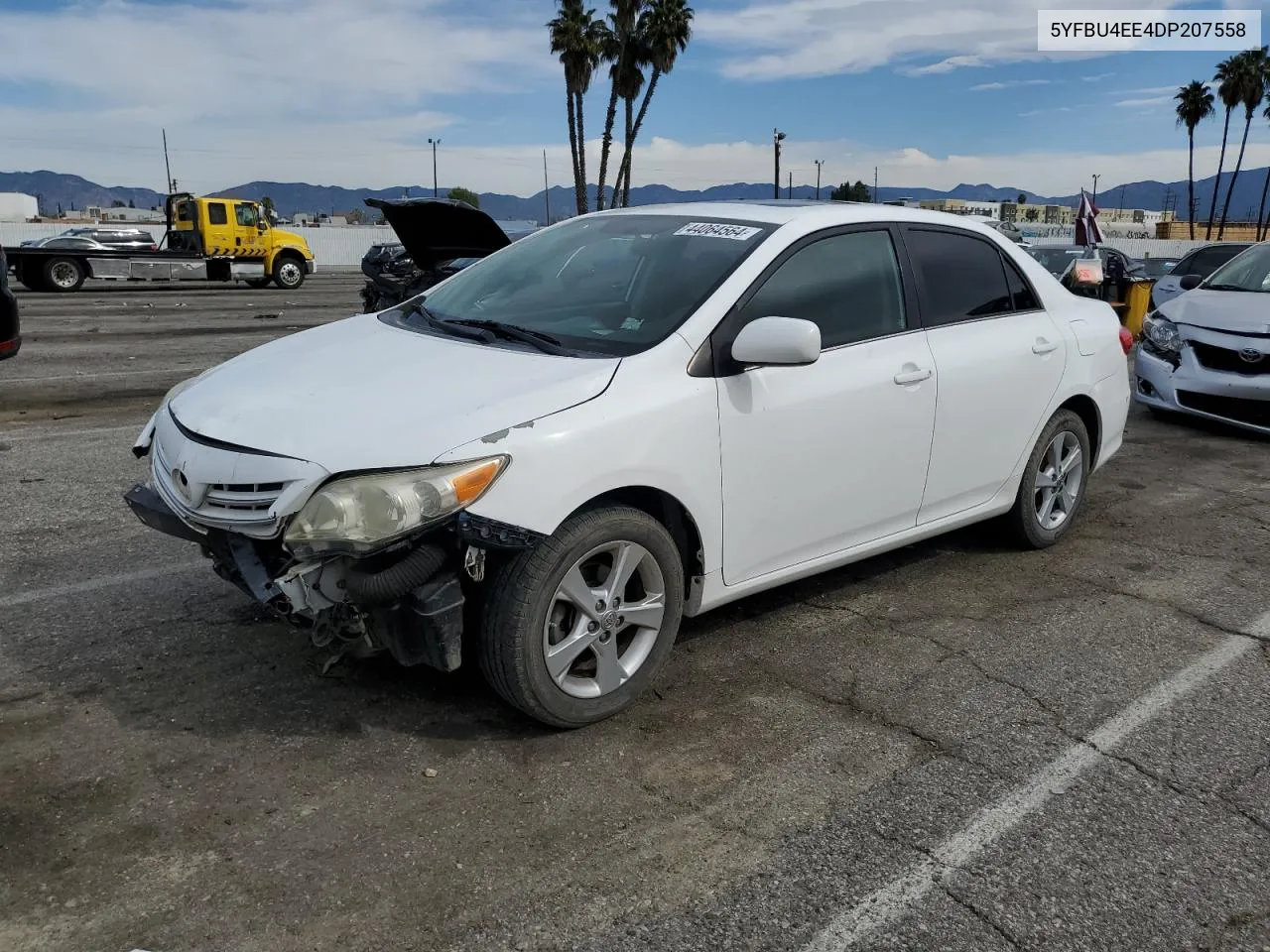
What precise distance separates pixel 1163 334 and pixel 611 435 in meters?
7.17

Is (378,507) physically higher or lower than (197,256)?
lower

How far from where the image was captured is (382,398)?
317cm

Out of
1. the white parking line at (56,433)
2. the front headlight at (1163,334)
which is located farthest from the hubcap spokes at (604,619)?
the front headlight at (1163,334)

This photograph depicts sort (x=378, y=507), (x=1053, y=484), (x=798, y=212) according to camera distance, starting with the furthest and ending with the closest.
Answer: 1. (x=1053, y=484)
2. (x=798, y=212)
3. (x=378, y=507)

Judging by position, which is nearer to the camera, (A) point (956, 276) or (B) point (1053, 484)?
(A) point (956, 276)

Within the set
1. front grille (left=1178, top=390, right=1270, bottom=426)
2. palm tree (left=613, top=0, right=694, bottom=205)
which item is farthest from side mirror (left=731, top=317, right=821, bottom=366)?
palm tree (left=613, top=0, right=694, bottom=205)

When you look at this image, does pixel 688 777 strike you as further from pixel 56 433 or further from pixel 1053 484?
pixel 56 433

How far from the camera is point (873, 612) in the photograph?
436 centimetres

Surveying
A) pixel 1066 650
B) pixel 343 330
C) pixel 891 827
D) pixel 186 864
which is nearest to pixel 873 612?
pixel 1066 650

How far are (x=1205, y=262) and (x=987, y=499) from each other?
425 inches

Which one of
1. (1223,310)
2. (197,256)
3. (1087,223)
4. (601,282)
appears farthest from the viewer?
(197,256)

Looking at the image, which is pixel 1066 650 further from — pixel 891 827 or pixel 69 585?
pixel 69 585

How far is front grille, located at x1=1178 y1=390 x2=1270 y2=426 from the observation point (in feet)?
26.0

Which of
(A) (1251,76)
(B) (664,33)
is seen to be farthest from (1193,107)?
(B) (664,33)
